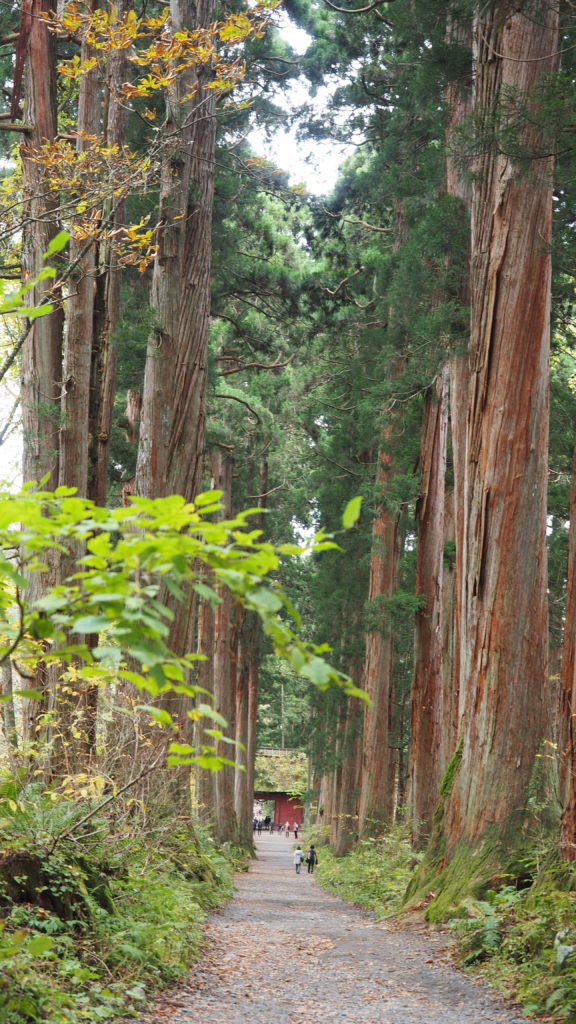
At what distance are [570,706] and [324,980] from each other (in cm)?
296

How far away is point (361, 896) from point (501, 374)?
997 centimetres

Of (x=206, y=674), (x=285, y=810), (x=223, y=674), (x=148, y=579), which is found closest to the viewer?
(x=148, y=579)

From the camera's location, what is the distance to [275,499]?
90.8 feet

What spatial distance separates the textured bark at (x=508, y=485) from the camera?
27.6ft

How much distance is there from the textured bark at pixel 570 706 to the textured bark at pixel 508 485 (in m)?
1.92

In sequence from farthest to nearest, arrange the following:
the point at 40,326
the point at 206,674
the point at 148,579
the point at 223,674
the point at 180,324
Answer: the point at 206,674 < the point at 223,674 < the point at 180,324 < the point at 40,326 < the point at 148,579

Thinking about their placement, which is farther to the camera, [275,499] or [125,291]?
[275,499]

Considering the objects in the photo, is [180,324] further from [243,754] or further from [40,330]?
[243,754]

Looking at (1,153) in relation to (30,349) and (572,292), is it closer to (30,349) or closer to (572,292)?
(30,349)

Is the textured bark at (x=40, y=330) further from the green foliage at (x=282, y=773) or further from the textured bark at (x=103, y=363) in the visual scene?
the green foliage at (x=282, y=773)

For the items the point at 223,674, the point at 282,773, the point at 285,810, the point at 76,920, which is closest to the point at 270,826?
the point at 285,810

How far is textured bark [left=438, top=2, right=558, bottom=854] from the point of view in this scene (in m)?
8.42

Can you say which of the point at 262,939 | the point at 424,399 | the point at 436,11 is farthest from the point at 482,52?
the point at 262,939

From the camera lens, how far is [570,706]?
6.22 metres
